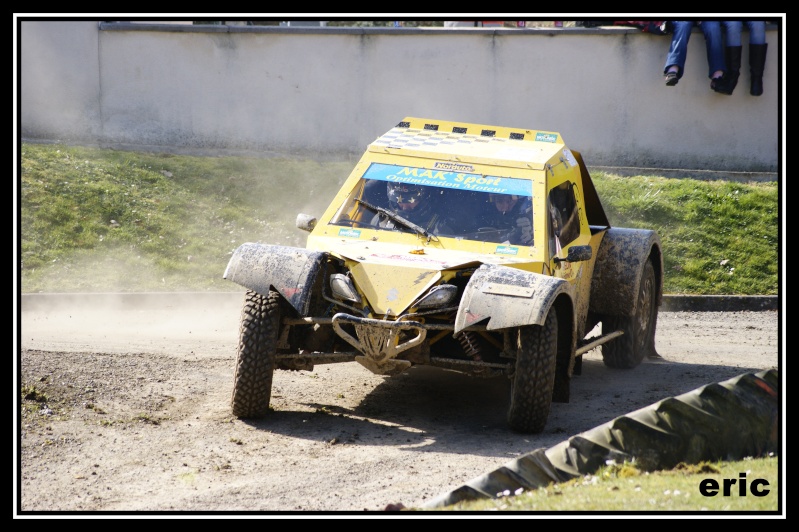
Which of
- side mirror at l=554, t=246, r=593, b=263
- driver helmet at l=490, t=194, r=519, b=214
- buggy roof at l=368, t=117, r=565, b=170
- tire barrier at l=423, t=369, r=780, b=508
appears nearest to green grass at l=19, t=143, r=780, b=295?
buggy roof at l=368, t=117, r=565, b=170

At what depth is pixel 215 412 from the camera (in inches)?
311

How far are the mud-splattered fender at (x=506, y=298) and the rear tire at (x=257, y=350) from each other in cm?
135

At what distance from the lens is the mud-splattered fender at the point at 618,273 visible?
372 inches

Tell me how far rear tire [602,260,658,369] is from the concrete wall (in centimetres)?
773

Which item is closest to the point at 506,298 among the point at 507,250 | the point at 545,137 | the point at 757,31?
the point at 507,250

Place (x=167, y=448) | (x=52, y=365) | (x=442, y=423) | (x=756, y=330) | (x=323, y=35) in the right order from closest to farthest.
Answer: (x=167, y=448) < (x=442, y=423) < (x=52, y=365) < (x=756, y=330) < (x=323, y=35)

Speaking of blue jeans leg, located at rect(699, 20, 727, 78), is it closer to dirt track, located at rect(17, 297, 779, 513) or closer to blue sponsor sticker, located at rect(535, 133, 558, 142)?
dirt track, located at rect(17, 297, 779, 513)

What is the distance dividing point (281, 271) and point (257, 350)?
0.59 metres
